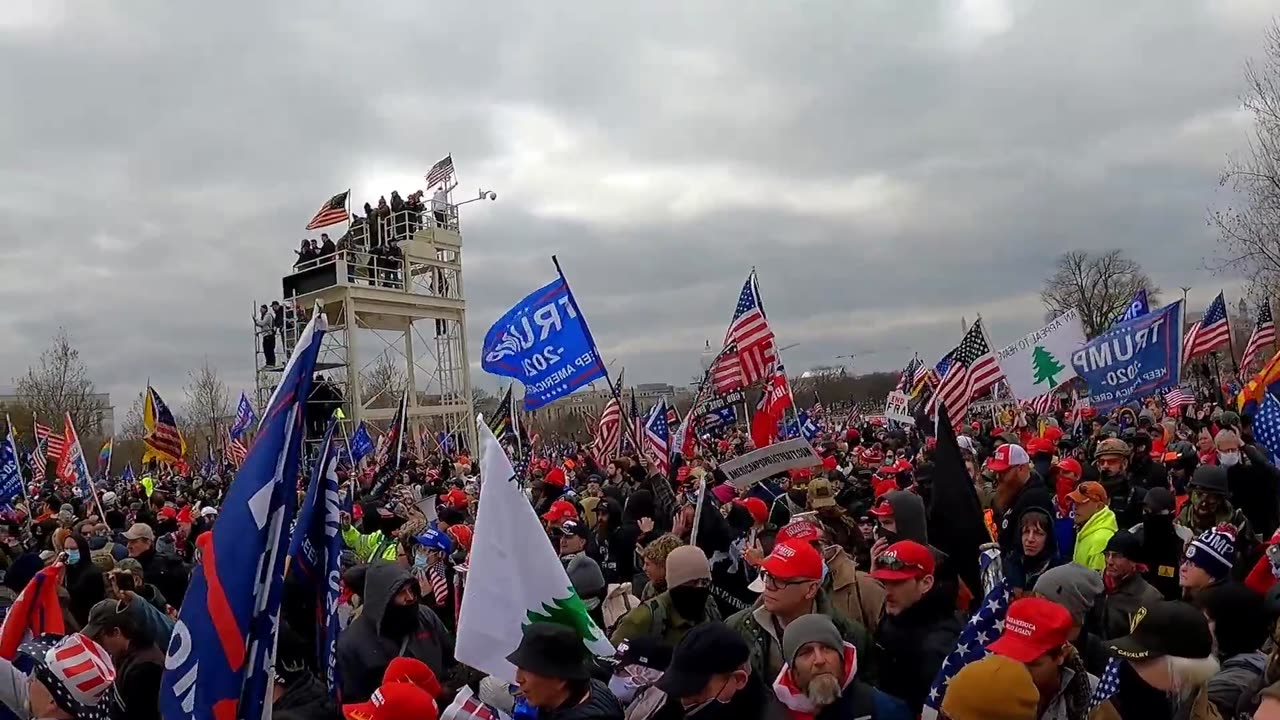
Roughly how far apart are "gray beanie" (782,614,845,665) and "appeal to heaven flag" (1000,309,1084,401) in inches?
489

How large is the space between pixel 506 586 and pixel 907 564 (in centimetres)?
185

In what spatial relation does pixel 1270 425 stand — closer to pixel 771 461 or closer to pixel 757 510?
pixel 771 461

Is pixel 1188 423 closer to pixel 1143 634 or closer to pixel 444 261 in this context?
pixel 1143 634

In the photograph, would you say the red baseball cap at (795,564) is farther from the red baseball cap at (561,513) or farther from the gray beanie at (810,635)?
the red baseball cap at (561,513)

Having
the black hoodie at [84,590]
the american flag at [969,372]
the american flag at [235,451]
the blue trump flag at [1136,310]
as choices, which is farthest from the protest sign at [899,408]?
the black hoodie at [84,590]

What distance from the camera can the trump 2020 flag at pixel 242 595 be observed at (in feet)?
9.98

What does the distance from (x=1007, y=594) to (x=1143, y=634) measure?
630 mm

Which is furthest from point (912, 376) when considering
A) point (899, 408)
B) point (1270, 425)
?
point (1270, 425)

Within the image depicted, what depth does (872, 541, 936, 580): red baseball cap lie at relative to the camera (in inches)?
167

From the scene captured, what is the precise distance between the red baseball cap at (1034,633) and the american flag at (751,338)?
27.6 feet

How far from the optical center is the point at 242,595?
10.1 ft

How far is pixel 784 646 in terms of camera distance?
138 inches

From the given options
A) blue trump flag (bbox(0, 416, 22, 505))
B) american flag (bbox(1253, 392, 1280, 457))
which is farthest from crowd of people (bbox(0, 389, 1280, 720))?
blue trump flag (bbox(0, 416, 22, 505))

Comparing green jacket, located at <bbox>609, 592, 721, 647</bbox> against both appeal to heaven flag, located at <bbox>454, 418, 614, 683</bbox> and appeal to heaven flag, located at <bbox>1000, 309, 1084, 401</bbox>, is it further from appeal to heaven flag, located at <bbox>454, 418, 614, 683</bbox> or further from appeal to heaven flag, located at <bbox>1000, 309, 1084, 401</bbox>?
appeal to heaven flag, located at <bbox>1000, 309, 1084, 401</bbox>
